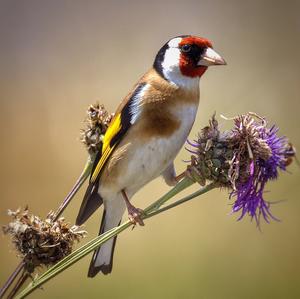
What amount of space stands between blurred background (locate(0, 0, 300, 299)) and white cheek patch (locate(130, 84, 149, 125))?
1.16 m

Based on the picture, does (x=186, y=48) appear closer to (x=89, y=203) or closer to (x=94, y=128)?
(x=94, y=128)

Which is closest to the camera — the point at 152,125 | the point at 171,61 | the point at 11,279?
the point at 11,279

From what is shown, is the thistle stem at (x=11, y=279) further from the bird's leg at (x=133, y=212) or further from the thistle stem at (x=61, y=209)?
the bird's leg at (x=133, y=212)

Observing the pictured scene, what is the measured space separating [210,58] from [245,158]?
14.4 inches

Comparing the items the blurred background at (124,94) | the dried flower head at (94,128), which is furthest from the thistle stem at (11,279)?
the blurred background at (124,94)

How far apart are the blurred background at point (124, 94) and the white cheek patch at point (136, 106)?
116cm

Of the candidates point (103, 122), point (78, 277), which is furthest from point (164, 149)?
point (78, 277)

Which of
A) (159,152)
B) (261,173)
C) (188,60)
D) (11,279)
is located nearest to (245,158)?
(261,173)

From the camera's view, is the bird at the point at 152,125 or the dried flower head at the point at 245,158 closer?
the dried flower head at the point at 245,158

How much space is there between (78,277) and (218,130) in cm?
153

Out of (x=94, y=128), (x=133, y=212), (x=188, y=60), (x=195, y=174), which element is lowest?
(x=133, y=212)

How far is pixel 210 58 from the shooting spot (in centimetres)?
170

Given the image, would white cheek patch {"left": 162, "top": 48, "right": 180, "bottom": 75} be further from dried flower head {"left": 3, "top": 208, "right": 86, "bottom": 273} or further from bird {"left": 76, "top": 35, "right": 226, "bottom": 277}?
dried flower head {"left": 3, "top": 208, "right": 86, "bottom": 273}

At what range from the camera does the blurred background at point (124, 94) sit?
2.80 metres
